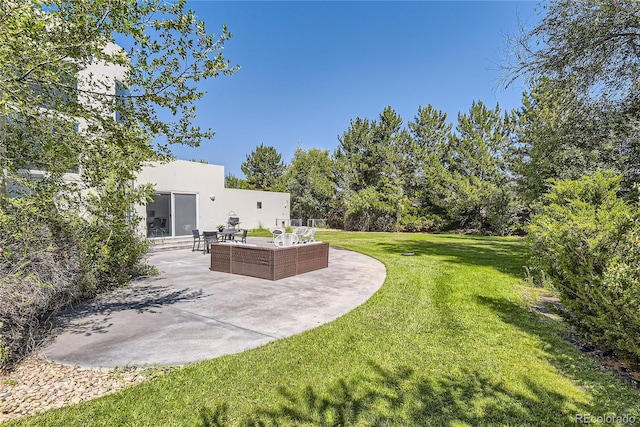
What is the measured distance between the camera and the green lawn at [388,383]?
2496 mm

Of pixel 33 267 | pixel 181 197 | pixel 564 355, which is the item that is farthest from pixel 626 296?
pixel 181 197

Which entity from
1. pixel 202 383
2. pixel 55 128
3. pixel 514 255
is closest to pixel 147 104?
pixel 55 128

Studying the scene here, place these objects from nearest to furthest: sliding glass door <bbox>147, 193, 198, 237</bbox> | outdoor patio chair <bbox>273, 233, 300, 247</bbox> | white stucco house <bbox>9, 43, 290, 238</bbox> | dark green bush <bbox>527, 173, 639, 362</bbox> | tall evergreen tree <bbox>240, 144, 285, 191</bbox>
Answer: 1. dark green bush <bbox>527, 173, 639, 362</bbox>
2. outdoor patio chair <bbox>273, 233, 300, 247</bbox>
3. white stucco house <bbox>9, 43, 290, 238</bbox>
4. sliding glass door <bbox>147, 193, 198, 237</bbox>
5. tall evergreen tree <bbox>240, 144, 285, 191</bbox>

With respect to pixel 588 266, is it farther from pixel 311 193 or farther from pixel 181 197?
pixel 311 193

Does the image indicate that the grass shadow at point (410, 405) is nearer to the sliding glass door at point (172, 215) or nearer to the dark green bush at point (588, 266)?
the dark green bush at point (588, 266)

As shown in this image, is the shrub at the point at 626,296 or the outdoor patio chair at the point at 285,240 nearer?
the shrub at the point at 626,296

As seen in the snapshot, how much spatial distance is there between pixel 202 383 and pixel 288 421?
1003 mm

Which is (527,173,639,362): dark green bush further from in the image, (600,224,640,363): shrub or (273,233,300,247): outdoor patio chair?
(273,233,300,247): outdoor patio chair

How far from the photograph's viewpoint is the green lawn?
8.19 feet

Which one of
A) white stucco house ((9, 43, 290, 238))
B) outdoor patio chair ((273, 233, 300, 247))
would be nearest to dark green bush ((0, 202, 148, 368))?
outdoor patio chair ((273, 233, 300, 247))

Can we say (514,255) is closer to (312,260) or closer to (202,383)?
(312,260)

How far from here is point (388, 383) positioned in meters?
2.99

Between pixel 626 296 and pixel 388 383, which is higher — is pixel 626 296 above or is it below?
above

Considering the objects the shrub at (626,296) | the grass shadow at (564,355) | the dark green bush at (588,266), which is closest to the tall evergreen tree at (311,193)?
the grass shadow at (564,355)
